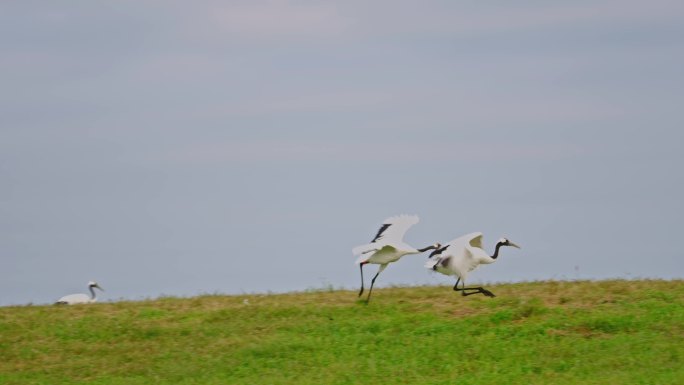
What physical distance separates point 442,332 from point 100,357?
5.08 meters

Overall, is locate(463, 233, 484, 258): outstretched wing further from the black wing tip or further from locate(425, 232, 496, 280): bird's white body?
the black wing tip

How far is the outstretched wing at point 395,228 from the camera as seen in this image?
1816 centimetres

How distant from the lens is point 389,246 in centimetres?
1783

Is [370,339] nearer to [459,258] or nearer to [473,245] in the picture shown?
[459,258]

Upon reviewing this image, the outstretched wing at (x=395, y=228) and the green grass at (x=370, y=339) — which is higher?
the outstretched wing at (x=395, y=228)

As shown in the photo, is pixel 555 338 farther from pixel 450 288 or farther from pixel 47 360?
pixel 47 360

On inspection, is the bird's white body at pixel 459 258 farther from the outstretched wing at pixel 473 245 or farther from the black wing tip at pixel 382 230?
the black wing tip at pixel 382 230

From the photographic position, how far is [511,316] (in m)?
16.7

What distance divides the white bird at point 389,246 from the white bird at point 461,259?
512mm

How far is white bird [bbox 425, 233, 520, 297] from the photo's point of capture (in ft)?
57.9

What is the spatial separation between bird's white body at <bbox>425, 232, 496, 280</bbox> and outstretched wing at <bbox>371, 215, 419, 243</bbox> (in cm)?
67

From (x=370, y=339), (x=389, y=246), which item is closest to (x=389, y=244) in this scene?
(x=389, y=246)

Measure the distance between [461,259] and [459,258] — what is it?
0.04 m

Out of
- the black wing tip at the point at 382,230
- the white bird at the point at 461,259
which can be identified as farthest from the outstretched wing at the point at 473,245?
the black wing tip at the point at 382,230
